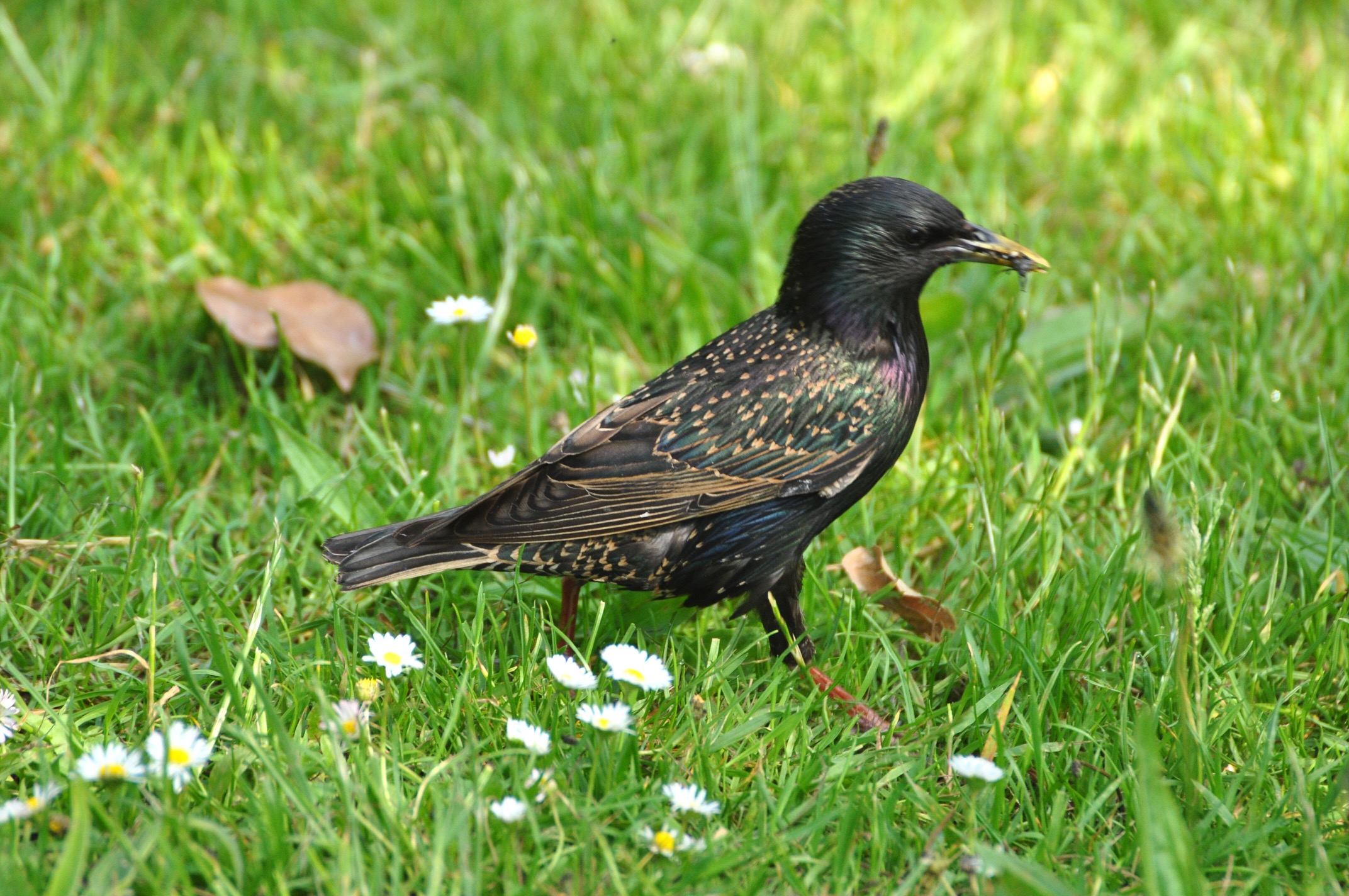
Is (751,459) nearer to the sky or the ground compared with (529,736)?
nearer to the sky

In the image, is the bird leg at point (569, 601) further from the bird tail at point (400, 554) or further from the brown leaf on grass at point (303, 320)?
the brown leaf on grass at point (303, 320)

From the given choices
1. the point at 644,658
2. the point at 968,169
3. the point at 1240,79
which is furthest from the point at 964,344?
the point at 1240,79

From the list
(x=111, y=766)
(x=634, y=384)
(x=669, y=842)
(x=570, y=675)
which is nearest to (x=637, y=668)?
(x=570, y=675)

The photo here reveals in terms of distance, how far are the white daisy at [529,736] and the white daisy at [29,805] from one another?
2.71ft

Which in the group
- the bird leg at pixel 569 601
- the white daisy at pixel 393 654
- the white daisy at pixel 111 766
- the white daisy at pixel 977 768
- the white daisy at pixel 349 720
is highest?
the white daisy at pixel 111 766

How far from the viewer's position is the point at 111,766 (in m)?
2.31

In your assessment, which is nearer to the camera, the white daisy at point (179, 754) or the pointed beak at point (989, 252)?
the white daisy at point (179, 754)

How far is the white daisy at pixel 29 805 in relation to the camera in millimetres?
2303

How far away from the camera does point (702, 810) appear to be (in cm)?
246

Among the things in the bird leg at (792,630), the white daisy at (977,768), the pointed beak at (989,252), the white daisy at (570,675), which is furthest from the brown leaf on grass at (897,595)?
the white daisy at (570,675)

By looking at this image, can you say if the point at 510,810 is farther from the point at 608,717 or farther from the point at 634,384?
the point at 634,384

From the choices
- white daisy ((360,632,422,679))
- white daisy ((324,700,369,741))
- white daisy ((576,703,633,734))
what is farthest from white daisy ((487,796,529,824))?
white daisy ((360,632,422,679))

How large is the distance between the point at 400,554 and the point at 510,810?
0.93 metres

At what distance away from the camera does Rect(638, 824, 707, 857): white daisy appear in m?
2.39
